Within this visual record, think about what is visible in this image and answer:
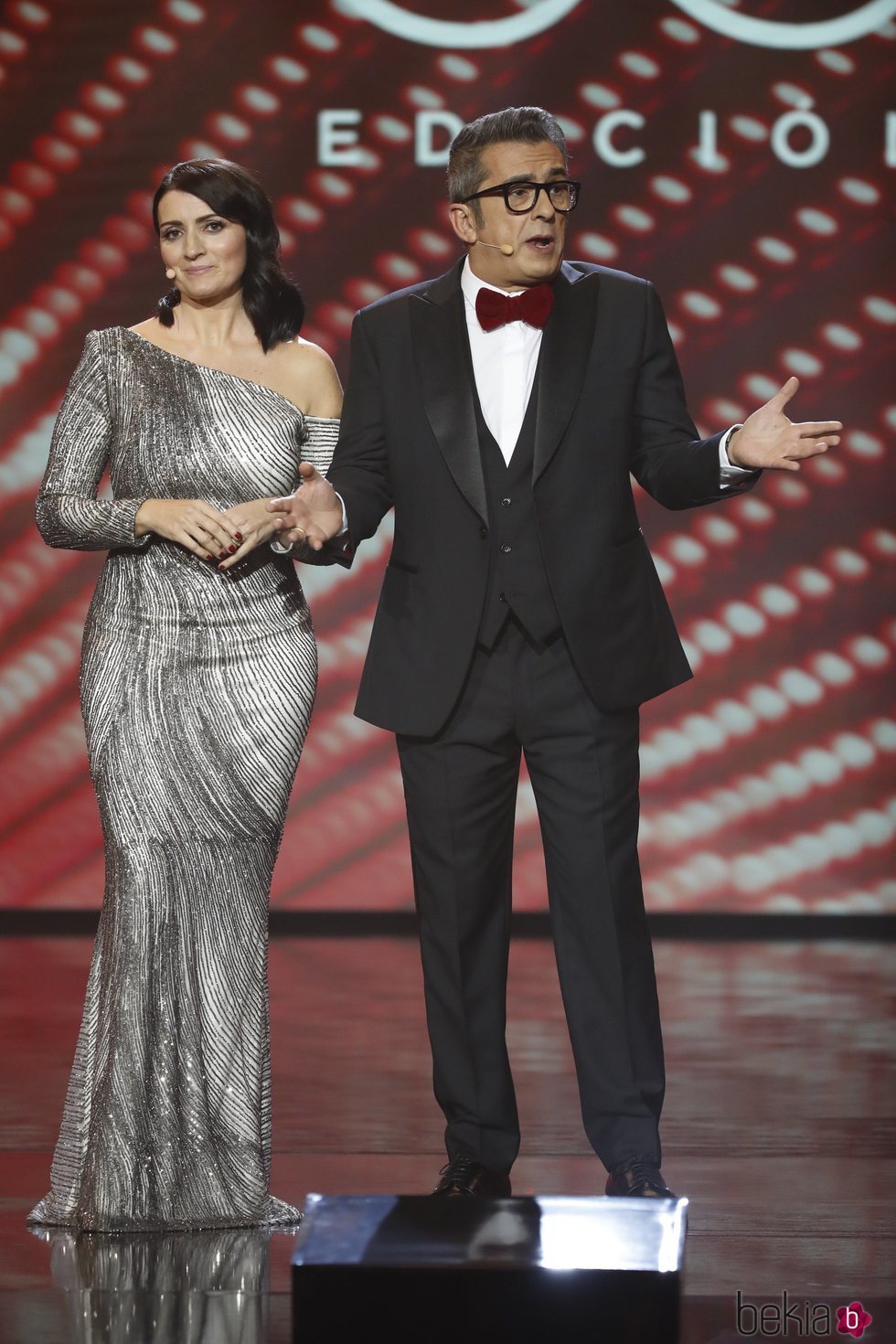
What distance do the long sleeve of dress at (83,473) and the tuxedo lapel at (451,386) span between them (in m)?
0.47

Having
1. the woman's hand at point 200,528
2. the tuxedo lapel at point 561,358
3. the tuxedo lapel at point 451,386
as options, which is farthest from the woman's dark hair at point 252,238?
the tuxedo lapel at point 561,358

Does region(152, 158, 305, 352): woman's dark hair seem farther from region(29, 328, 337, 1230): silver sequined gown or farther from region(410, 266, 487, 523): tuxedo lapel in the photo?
region(410, 266, 487, 523): tuxedo lapel

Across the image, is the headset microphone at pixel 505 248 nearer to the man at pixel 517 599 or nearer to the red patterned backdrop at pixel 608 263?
the man at pixel 517 599

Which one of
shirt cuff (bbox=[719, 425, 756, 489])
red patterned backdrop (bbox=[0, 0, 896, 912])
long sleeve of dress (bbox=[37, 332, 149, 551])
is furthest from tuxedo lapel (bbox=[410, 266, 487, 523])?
red patterned backdrop (bbox=[0, 0, 896, 912])

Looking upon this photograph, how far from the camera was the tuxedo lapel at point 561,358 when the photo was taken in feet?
8.75

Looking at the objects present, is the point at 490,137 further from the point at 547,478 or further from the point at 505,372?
the point at 547,478

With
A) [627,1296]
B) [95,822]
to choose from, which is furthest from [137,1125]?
[95,822]

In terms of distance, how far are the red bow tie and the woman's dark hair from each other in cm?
36

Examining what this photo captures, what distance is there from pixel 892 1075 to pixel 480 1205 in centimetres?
199

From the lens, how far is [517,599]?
2686mm

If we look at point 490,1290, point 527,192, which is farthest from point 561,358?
point 490,1290

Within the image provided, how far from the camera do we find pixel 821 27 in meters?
5.54

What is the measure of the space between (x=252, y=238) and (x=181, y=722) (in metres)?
0.77

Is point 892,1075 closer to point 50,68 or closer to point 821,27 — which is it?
point 821,27
